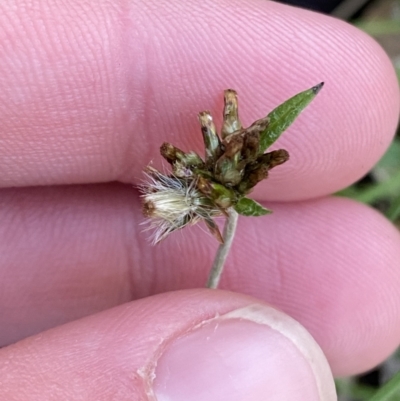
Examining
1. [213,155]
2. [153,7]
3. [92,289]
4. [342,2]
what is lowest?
[92,289]

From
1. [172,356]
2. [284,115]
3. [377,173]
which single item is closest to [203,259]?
[172,356]

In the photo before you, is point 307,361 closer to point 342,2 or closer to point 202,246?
point 202,246

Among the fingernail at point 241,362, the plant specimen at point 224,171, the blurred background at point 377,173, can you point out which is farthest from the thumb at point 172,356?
the blurred background at point 377,173

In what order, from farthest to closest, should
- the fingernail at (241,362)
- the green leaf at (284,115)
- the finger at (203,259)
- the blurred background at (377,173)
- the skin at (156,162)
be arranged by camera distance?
the blurred background at (377,173)
the finger at (203,259)
the skin at (156,162)
the fingernail at (241,362)
the green leaf at (284,115)

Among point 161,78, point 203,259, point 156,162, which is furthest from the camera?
point 203,259

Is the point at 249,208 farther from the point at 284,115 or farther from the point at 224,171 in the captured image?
the point at 284,115

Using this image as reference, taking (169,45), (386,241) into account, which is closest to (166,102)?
(169,45)

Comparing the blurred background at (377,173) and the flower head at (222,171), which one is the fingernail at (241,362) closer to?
the flower head at (222,171)
